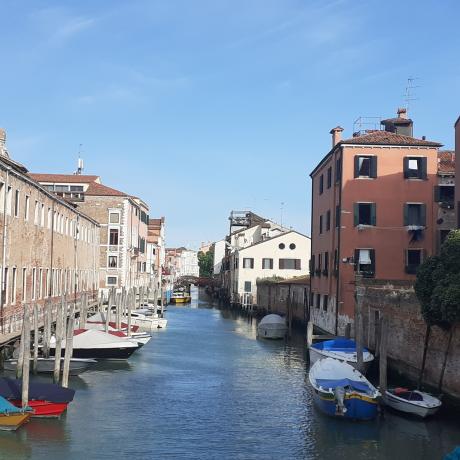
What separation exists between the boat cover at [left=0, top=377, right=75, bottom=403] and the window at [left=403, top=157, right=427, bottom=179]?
17.4m

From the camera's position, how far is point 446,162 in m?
28.9

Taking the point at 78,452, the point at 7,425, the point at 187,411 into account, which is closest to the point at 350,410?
the point at 187,411

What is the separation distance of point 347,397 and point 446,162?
1712 centimetres

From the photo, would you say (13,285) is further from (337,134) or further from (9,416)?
(337,134)

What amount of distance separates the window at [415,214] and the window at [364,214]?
4.64 feet

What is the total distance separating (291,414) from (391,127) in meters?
18.4

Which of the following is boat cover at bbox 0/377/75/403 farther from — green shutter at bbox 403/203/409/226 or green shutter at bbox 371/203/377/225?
green shutter at bbox 403/203/409/226

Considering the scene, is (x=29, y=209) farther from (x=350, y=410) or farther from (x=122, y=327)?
(x=350, y=410)

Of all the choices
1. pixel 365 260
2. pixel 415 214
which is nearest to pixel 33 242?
pixel 365 260

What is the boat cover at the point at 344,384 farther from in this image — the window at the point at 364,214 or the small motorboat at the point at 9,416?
the window at the point at 364,214

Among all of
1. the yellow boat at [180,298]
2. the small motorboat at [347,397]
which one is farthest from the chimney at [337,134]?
the yellow boat at [180,298]

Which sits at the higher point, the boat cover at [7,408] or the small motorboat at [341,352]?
the small motorboat at [341,352]

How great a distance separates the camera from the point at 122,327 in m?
31.2

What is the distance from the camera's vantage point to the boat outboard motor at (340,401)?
1501 centimetres
